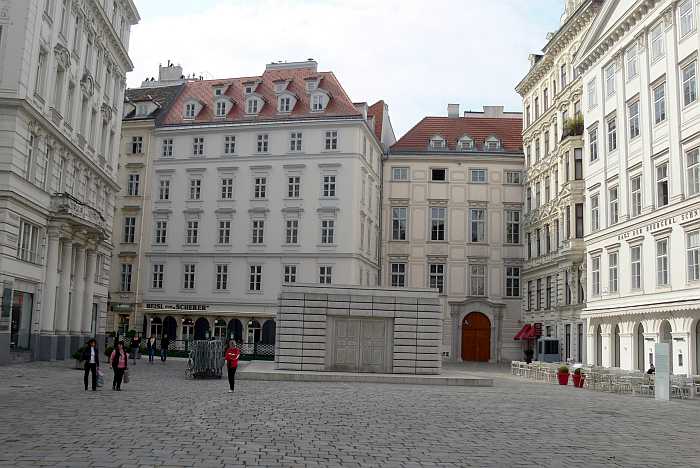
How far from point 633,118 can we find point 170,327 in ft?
132

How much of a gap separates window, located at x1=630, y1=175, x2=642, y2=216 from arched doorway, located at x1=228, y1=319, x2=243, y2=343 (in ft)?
109

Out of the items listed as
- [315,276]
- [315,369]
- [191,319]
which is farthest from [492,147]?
[315,369]

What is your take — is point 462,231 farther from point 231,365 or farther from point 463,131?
point 231,365

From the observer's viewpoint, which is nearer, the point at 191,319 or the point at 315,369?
the point at 315,369

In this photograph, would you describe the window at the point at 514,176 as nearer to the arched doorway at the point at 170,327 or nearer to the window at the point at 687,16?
the arched doorway at the point at 170,327

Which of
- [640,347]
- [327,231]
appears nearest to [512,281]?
[327,231]

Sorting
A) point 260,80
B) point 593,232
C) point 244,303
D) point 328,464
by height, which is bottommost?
point 328,464

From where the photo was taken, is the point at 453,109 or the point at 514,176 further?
the point at 453,109

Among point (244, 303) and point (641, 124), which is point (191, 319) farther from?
point (641, 124)

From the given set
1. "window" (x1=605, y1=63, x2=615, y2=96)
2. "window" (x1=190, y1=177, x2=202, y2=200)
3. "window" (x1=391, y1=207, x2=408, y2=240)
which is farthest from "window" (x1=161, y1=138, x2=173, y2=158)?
"window" (x1=605, y1=63, x2=615, y2=96)

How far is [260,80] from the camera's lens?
6644 centimetres

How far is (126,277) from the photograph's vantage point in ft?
207

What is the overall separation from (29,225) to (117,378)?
591 inches

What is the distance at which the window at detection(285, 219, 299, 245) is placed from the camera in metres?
60.1
